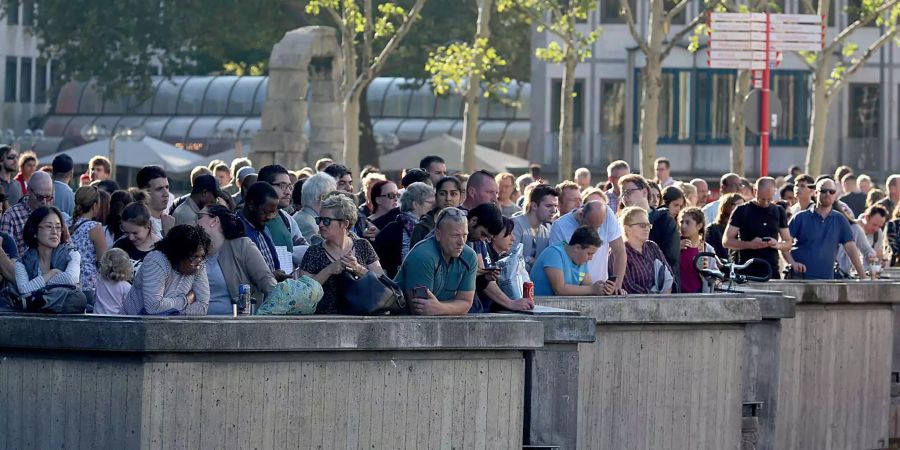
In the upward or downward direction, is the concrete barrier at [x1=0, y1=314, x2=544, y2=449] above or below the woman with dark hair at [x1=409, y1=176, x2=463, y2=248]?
below

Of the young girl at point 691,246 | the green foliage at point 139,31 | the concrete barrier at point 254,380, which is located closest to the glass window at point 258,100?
the green foliage at point 139,31

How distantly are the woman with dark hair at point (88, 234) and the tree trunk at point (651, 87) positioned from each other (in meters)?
27.8

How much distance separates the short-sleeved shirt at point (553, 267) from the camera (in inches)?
535

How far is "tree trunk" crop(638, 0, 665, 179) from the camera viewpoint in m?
42.1

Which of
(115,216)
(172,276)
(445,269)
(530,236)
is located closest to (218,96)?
(530,236)

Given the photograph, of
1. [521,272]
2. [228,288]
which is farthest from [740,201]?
[228,288]

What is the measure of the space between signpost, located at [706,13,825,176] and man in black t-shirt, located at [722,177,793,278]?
926cm

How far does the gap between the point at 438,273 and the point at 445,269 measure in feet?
0.18

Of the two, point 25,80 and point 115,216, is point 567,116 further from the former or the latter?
point 25,80

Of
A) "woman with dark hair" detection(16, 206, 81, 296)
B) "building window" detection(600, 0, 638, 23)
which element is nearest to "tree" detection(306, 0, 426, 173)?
"building window" detection(600, 0, 638, 23)

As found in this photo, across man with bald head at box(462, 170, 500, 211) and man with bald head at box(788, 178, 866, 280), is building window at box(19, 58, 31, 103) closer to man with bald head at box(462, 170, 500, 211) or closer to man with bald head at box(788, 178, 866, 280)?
man with bald head at box(788, 178, 866, 280)

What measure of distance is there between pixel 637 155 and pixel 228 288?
5049cm

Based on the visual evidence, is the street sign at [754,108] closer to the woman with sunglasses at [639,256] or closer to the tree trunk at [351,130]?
the tree trunk at [351,130]

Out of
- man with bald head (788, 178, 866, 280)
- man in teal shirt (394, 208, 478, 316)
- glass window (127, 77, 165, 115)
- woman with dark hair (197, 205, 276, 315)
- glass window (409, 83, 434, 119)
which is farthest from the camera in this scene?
glass window (127, 77, 165, 115)
